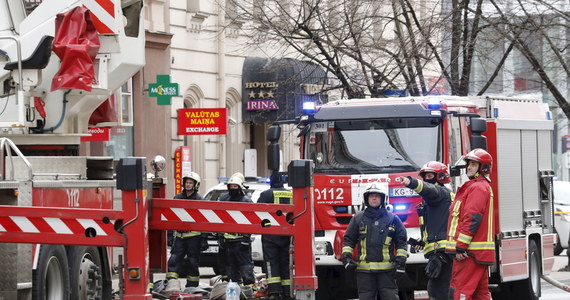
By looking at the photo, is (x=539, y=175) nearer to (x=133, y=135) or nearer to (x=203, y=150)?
(x=133, y=135)

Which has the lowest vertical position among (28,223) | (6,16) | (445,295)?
(445,295)

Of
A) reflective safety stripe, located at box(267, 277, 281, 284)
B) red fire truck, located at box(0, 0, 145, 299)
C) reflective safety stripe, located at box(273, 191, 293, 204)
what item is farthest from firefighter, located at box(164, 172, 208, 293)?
red fire truck, located at box(0, 0, 145, 299)

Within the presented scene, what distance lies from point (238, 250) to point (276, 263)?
4.51 ft

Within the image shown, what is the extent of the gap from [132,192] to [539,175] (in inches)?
385

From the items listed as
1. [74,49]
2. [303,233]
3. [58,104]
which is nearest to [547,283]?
[58,104]

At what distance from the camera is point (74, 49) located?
38.3 ft

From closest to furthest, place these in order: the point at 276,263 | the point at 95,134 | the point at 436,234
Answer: the point at 436,234 → the point at 95,134 → the point at 276,263

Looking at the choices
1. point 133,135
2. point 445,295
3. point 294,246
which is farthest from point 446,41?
point 294,246

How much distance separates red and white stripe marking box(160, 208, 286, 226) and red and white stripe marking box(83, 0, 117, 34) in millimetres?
2916

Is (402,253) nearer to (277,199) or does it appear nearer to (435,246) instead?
(435,246)

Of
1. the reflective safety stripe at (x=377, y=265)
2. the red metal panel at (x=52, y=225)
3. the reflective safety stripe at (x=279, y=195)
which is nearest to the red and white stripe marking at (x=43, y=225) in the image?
the red metal panel at (x=52, y=225)

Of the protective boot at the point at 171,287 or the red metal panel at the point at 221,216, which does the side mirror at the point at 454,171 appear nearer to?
the protective boot at the point at 171,287

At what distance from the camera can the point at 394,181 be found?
15.5 metres

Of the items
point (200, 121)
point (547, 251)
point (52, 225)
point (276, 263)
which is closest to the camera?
point (52, 225)
